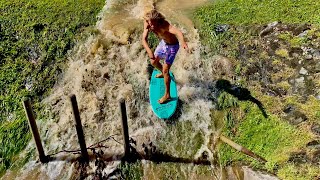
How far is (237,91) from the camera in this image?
7496 millimetres


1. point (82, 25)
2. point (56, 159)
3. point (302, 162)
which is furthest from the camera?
point (82, 25)

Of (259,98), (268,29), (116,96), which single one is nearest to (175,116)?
(116,96)

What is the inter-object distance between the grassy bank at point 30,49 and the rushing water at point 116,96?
32 centimetres

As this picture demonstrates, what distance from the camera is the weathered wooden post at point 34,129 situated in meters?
5.64

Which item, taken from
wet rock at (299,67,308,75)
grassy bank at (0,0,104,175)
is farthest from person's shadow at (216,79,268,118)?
grassy bank at (0,0,104,175)

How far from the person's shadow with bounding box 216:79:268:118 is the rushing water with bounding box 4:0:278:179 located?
0.78ft

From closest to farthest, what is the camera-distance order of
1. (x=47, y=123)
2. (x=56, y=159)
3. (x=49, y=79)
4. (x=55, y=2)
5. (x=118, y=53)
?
(x=56, y=159) → (x=47, y=123) → (x=49, y=79) → (x=118, y=53) → (x=55, y=2)

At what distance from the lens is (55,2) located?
1010 cm

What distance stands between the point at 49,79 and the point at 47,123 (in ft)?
4.11

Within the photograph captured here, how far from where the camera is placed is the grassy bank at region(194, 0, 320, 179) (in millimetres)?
6336

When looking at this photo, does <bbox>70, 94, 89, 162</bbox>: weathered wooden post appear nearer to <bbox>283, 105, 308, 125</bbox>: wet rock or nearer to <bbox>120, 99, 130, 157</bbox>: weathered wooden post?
<bbox>120, 99, 130, 157</bbox>: weathered wooden post

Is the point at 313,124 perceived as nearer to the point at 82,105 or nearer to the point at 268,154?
the point at 268,154

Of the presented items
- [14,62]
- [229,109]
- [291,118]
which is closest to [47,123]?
[14,62]

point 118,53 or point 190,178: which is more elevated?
point 118,53
